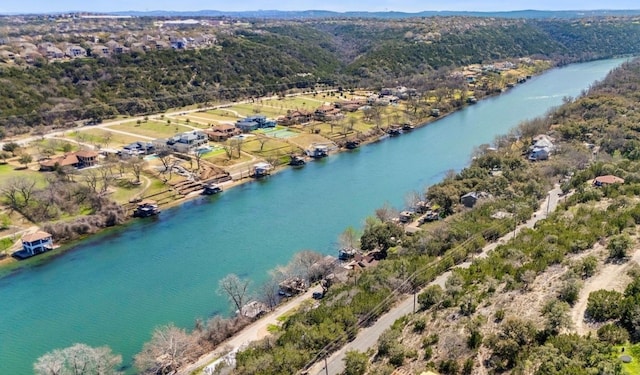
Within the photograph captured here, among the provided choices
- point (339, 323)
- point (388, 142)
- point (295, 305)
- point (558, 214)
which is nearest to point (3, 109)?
point (388, 142)

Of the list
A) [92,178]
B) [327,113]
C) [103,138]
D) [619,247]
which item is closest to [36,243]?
[92,178]

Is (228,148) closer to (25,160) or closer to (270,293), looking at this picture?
(25,160)

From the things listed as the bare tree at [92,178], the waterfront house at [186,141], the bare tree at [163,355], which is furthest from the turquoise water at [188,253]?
the waterfront house at [186,141]

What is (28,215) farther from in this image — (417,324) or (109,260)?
(417,324)

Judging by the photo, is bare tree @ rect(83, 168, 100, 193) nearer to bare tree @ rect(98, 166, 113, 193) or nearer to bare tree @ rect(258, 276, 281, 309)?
bare tree @ rect(98, 166, 113, 193)

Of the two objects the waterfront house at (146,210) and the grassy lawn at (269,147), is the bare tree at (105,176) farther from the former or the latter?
the grassy lawn at (269,147)

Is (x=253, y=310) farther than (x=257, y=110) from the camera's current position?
No

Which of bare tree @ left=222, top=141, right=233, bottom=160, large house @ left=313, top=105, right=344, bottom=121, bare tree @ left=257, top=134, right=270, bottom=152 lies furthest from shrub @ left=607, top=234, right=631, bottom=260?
large house @ left=313, top=105, right=344, bottom=121
